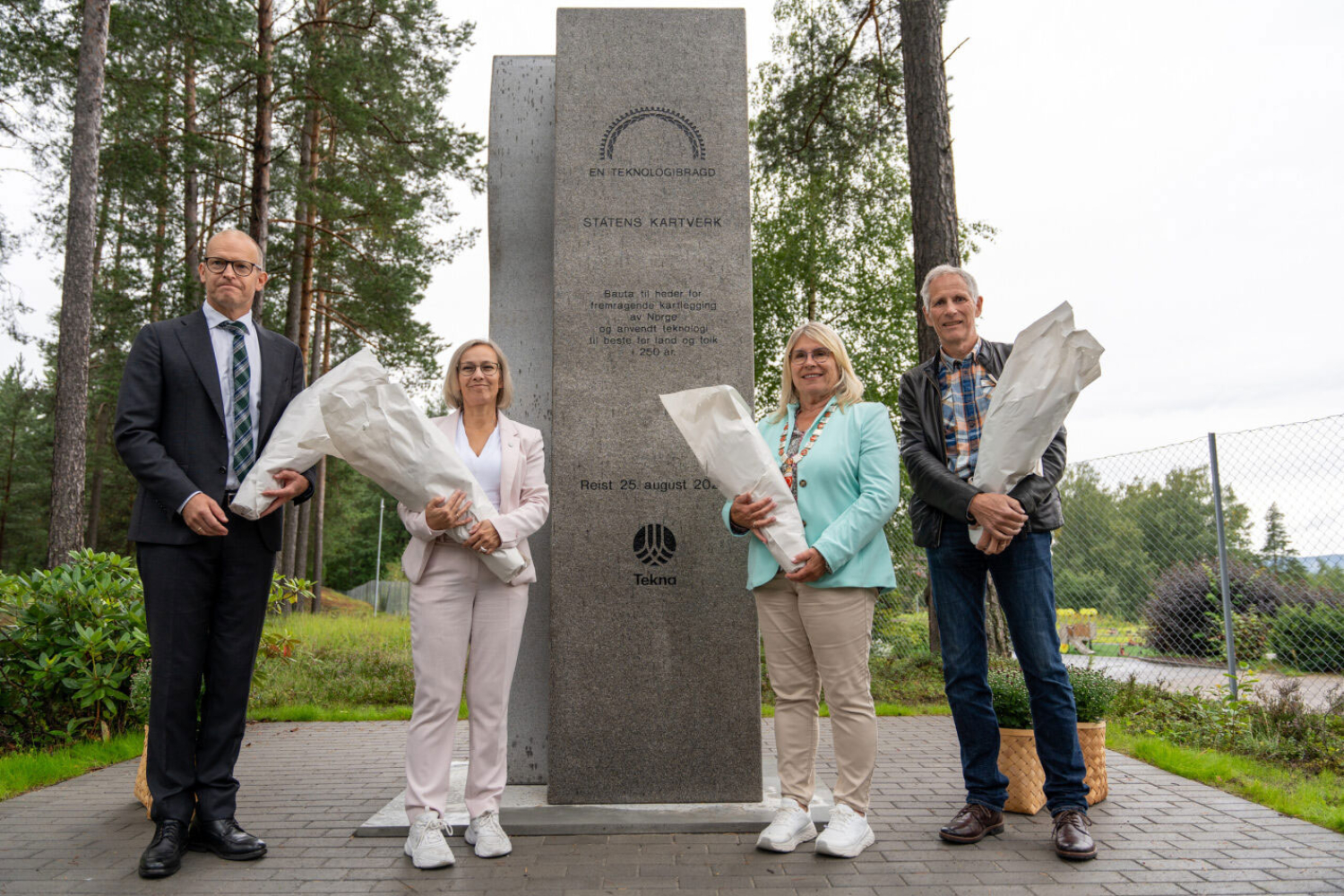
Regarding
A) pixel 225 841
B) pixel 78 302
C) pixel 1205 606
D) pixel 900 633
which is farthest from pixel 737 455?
pixel 78 302

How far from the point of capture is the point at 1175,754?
198 inches

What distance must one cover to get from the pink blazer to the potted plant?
226 centimetres

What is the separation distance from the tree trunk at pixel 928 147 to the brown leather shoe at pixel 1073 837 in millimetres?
4657

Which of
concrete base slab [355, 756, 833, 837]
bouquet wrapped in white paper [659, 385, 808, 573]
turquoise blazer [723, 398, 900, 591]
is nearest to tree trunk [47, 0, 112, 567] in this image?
concrete base slab [355, 756, 833, 837]

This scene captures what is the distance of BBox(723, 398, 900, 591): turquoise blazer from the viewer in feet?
11.1

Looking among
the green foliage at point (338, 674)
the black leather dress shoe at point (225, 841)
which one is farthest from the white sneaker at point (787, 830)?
the green foliage at point (338, 674)

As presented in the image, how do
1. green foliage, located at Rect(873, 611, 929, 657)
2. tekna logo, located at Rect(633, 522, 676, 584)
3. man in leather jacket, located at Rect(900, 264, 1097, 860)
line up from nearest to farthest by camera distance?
man in leather jacket, located at Rect(900, 264, 1097, 860)
tekna logo, located at Rect(633, 522, 676, 584)
green foliage, located at Rect(873, 611, 929, 657)

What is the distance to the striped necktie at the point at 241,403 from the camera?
3514mm

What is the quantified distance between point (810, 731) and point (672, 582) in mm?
1023

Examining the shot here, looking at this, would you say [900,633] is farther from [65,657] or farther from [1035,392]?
[65,657]

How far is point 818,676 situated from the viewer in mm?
3514

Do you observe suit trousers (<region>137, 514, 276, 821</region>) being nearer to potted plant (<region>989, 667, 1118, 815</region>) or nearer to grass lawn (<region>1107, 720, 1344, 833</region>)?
potted plant (<region>989, 667, 1118, 815</region>)

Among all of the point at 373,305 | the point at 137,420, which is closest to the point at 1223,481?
the point at 137,420

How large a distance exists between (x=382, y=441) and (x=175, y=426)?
2.99 feet
